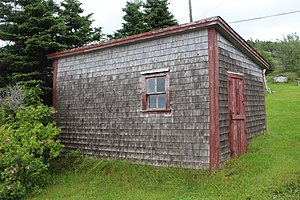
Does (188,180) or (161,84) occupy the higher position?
(161,84)

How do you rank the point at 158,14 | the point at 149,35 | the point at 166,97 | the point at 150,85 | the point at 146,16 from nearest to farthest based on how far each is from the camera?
1. the point at 166,97
2. the point at 149,35
3. the point at 150,85
4. the point at 146,16
5. the point at 158,14

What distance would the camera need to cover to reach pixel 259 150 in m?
7.77

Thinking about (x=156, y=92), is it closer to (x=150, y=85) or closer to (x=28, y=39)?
(x=150, y=85)

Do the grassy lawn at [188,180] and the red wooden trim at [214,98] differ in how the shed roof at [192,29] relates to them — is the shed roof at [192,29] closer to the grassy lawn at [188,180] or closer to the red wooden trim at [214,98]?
the red wooden trim at [214,98]

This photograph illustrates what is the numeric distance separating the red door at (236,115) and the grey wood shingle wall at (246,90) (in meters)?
0.24

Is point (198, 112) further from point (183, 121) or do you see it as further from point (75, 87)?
point (75, 87)

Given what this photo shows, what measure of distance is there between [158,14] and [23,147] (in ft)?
42.4

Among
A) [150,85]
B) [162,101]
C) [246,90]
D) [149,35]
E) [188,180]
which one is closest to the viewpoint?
[188,180]

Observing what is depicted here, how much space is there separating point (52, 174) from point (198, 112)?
472cm

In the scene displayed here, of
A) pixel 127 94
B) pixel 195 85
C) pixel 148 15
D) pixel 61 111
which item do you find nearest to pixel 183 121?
pixel 195 85

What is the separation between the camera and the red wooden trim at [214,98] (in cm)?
630

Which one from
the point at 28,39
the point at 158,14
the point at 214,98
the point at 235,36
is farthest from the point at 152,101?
the point at 158,14

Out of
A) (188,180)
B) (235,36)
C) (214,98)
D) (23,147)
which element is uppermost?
(235,36)

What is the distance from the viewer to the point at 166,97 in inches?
280
